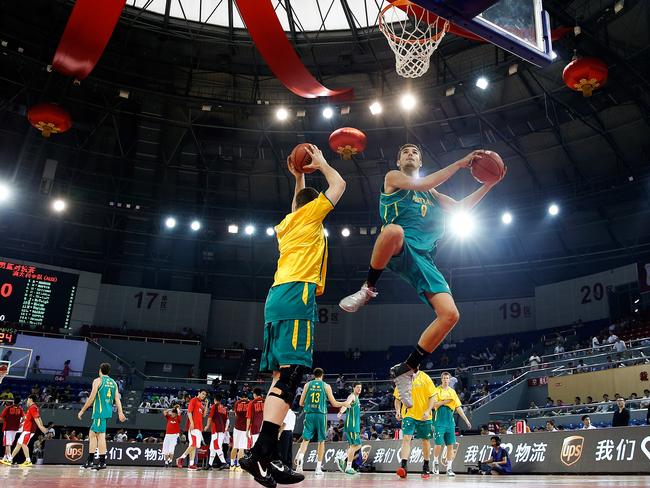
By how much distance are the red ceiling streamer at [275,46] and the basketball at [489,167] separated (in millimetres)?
8410

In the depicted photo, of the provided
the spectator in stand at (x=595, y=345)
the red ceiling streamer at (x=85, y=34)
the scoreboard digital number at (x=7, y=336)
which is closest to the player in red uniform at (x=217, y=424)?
the red ceiling streamer at (x=85, y=34)

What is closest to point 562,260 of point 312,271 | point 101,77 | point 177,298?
point 177,298

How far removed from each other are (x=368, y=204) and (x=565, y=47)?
1262 cm

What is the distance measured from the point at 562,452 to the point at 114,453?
1143 cm

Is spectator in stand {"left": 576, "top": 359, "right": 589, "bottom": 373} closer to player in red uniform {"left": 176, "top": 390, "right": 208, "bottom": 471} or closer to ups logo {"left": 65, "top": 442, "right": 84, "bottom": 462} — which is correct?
player in red uniform {"left": 176, "top": 390, "right": 208, "bottom": 471}

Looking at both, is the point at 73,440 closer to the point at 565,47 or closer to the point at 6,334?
the point at 6,334

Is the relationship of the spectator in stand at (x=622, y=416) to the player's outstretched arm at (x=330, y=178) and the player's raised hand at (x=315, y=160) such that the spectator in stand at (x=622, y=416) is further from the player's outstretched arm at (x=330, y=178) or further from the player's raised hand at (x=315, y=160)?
the player's raised hand at (x=315, y=160)

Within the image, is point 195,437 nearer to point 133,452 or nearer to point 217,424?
point 217,424

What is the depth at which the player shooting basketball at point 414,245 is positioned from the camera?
5.28m

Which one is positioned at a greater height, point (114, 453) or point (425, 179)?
point (425, 179)

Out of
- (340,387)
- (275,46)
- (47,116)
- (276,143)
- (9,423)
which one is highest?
(276,143)

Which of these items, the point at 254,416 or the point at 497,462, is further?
the point at 254,416

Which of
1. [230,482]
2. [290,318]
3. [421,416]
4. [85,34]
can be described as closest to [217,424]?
[421,416]

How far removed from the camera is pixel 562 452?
10188 mm
